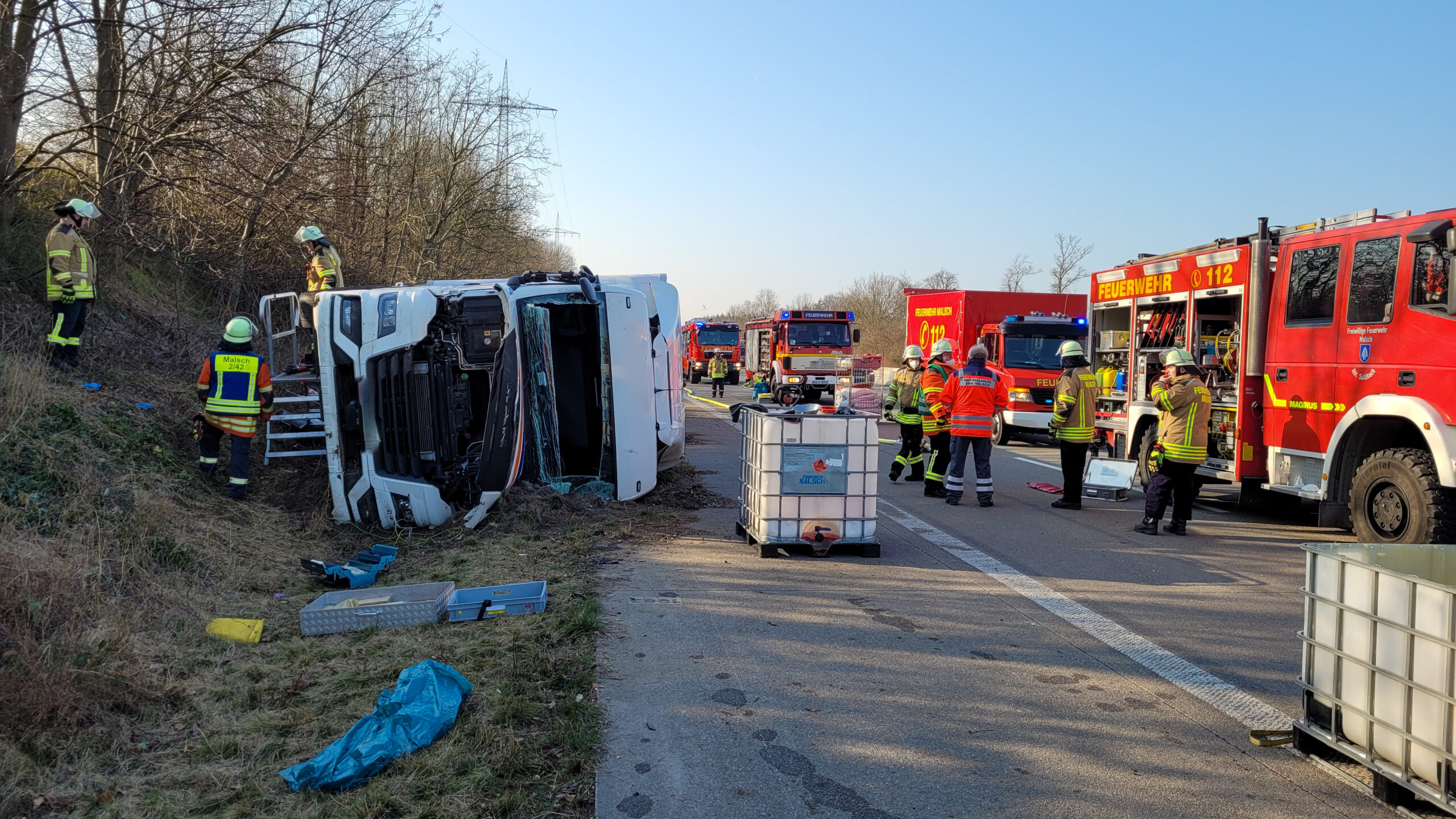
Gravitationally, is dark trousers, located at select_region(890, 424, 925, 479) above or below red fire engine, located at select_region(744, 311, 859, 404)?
below

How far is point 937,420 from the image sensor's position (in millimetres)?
10734

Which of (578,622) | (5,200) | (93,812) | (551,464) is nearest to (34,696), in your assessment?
(93,812)

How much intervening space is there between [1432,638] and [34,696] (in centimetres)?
505

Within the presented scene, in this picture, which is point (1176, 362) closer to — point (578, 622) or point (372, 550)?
point (578, 622)

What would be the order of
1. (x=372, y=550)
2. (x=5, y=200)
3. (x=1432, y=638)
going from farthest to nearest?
(x=5, y=200)
(x=372, y=550)
(x=1432, y=638)

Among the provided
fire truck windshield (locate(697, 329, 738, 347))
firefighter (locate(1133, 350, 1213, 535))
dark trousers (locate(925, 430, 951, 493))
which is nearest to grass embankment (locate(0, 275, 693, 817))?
dark trousers (locate(925, 430, 951, 493))

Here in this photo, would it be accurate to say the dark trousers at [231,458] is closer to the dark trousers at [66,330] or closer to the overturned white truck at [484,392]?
the overturned white truck at [484,392]

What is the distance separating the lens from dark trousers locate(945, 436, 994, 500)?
10.1m

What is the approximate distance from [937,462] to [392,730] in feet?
26.4

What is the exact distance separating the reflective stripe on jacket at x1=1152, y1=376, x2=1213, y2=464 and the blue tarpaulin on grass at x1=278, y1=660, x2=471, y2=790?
270 inches

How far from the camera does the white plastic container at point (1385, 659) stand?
121 inches

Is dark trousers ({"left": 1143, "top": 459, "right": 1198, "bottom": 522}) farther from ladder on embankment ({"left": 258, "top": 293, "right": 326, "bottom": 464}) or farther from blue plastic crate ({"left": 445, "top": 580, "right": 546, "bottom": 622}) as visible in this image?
ladder on embankment ({"left": 258, "top": 293, "right": 326, "bottom": 464})

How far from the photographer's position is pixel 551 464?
952 centimetres

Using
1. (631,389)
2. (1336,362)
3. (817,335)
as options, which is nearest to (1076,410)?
(1336,362)
